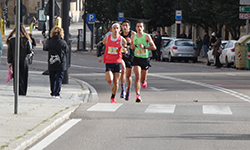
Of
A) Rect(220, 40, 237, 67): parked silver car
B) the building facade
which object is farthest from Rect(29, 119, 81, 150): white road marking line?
the building facade

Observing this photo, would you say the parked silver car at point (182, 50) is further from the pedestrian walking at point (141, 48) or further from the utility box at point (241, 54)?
the pedestrian walking at point (141, 48)

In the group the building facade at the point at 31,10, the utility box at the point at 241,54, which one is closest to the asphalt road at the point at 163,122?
the utility box at the point at 241,54

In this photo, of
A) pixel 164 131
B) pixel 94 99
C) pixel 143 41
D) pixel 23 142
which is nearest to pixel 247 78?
pixel 94 99

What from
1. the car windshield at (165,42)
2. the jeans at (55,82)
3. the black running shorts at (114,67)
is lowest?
the jeans at (55,82)

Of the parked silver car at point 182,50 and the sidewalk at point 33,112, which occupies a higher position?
the parked silver car at point 182,50

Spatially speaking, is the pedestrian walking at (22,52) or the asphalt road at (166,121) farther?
the pedestrian walking at (22,52)

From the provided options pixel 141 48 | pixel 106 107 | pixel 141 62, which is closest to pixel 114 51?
pixel 141 48

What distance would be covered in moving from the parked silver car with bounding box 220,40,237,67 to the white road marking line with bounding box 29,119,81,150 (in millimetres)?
20057

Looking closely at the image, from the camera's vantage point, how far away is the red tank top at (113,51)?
12.8 metres

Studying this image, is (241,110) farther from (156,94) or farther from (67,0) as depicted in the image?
(67,0)

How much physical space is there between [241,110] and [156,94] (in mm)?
4207

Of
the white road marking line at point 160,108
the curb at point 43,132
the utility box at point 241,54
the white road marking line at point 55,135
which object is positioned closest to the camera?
the curb at point 43,132

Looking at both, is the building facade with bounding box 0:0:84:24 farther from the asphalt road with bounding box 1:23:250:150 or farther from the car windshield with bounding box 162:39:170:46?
A: the asphalt road with bounding box 1:23:250:150

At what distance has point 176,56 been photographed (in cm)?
3684
